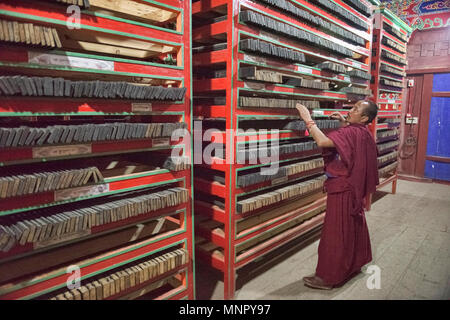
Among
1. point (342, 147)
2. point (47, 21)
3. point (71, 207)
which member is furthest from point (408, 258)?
point (47, 21)

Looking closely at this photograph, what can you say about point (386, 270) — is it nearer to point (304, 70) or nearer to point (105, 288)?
point (304, 70)

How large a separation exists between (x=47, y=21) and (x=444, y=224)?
19.4ft

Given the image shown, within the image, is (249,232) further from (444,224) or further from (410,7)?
(410,7)

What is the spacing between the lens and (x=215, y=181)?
9.64 ft

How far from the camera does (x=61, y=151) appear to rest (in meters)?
1.67

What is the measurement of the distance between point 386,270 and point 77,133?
138 inches

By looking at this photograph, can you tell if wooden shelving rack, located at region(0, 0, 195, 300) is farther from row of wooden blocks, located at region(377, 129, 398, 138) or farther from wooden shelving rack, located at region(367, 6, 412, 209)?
row of wooden blocks, located at region(377, 129, 398, 138)

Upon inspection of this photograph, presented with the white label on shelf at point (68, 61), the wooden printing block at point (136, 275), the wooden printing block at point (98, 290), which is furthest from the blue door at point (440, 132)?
the wooden printing block at point (98, 290)

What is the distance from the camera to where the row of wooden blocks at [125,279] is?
1830 millimetres

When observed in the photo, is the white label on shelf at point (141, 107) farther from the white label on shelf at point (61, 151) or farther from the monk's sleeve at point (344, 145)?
the monk's sleeve at point (344, 145)

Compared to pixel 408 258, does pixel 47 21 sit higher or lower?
higher

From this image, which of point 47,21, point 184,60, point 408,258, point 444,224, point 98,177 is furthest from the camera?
point 444,224

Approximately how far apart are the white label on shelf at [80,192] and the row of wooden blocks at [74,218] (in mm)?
103
